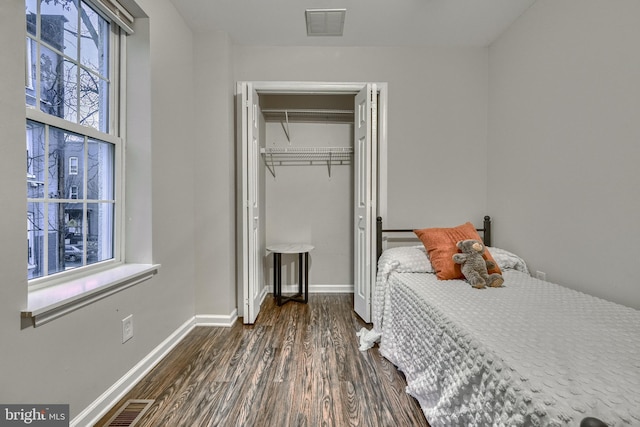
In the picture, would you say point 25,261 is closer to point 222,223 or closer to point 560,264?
point 222,223

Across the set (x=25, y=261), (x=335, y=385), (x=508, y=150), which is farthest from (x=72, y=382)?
(x=508, y=150)

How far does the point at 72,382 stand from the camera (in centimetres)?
130

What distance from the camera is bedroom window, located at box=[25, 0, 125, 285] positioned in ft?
4.31

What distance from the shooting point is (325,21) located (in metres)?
2.38

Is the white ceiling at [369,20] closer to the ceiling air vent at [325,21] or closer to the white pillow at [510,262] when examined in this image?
the ceiling air vent at [325,21]

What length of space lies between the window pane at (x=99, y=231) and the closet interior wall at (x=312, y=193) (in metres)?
1.81

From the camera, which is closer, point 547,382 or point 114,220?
point 547,382

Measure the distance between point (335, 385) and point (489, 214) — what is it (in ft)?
6.84

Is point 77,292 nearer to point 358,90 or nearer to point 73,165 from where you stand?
point 73,165

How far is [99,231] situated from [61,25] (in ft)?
3.55

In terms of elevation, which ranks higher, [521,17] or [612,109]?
[521,17]

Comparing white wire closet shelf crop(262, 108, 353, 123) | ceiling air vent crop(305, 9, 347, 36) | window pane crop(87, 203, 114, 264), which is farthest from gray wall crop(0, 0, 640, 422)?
white wire closet shelf crop(262, 108, 353, 123)

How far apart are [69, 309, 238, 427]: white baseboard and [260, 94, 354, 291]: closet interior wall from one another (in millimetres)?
986

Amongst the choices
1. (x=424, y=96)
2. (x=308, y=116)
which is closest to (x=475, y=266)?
(x=424, y=96)
